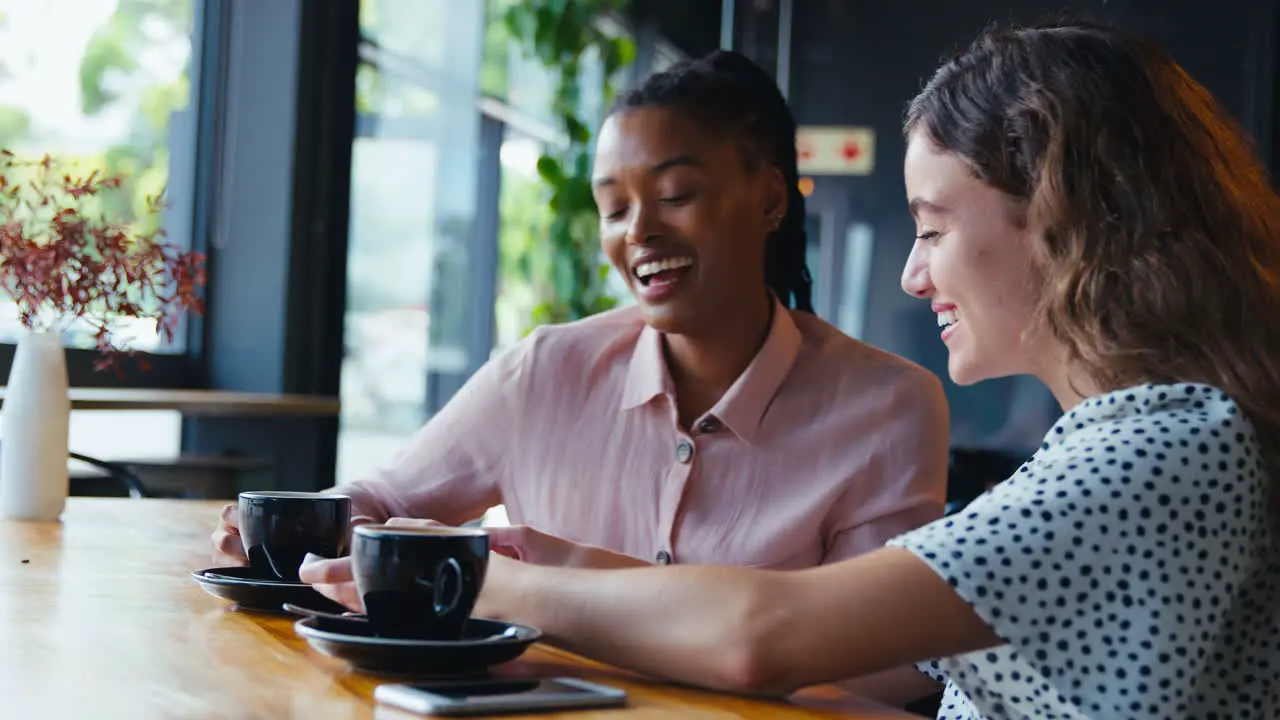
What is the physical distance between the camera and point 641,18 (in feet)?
18.1

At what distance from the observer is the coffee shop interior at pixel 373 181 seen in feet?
10.6

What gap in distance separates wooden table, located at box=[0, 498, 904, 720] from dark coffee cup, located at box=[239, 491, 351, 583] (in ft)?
0.19

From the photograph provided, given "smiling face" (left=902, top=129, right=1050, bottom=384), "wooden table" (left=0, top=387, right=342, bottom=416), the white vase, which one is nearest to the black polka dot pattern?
"smiling face" (left=902, top=129, right=1050, bottom=384)

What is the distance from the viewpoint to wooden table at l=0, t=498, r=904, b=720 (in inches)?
35.1

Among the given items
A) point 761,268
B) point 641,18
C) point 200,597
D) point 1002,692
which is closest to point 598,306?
point 641,18

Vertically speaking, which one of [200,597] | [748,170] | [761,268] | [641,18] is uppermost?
[641,18]

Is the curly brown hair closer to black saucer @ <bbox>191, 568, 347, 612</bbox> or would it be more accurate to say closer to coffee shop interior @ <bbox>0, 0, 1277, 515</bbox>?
black saucer @ <bbox>191, 568, 347, 612</bbox>

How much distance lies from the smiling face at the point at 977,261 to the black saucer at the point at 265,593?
56 cm

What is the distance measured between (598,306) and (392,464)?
3.05 m

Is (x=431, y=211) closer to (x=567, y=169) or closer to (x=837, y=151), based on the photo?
(x=567, y=169)

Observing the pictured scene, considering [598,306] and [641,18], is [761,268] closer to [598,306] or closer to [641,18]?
[598,306]

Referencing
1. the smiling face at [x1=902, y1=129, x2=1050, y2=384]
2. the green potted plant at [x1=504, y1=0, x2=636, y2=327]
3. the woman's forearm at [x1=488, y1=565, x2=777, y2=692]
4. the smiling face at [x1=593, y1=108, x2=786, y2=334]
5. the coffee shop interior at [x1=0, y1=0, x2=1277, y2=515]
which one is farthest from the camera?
the green potted plant at [x1=504, y1=0, x2=636, y2=327]

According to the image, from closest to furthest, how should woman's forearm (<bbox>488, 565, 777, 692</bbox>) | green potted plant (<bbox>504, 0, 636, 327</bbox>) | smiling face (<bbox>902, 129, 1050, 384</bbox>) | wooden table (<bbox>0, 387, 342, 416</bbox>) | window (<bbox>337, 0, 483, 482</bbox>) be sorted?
1. woman's forearm (<bbox>488, 565, 777, 692</bbox>)
2. smiling face (<bbox>902, 129, 1050, 384</bbox>)
3. wooden table (<bbox>0, 387, 342, 416</bbox>)
4. window (<bbox>337, 0, 483, 482</bbox>)
5. green potted plant (<bbox>504, 0, 636, 327</bbox>)

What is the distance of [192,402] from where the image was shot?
2850mm
